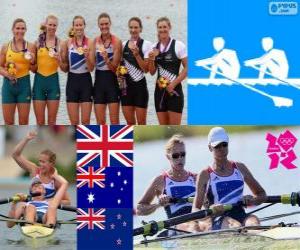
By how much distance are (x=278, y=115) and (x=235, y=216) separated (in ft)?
2.85

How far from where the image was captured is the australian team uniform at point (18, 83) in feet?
20.3

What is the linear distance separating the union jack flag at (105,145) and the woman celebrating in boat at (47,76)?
11.1 inches

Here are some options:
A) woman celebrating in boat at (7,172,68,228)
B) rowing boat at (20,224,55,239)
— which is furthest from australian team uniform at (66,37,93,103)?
rowing boat at (20,224,55,239)

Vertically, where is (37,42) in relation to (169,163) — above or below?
above

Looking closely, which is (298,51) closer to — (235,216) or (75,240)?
(235,216)

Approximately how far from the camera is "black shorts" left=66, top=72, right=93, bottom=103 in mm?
6203

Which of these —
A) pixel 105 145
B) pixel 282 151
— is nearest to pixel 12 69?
pixel 105 145

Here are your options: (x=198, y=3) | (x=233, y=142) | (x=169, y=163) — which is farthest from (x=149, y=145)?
(x=198, y=3)

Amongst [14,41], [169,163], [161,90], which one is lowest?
[169,163]

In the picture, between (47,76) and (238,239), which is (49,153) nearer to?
(47,76)

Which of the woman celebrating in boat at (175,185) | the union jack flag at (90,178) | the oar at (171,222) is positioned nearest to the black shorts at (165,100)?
the woman celebrating in boat at (175,185)

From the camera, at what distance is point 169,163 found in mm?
6344

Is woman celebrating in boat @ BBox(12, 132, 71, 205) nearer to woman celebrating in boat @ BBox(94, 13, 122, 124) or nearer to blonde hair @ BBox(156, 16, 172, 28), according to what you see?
woman celebrating in boat @ BBox(94, 13, 122, 124)

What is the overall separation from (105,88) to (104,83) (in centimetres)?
4
